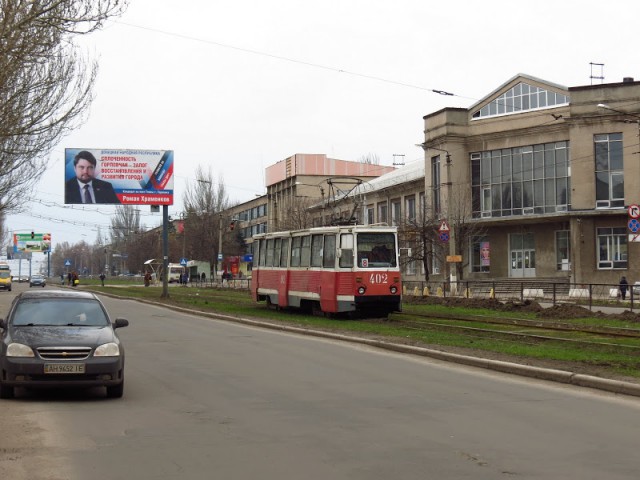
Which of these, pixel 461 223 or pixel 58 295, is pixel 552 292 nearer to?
pixel 461 223

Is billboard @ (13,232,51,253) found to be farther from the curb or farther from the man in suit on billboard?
the curb

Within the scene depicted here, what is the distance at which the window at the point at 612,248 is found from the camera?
51500mm

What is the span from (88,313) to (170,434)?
13.2ft

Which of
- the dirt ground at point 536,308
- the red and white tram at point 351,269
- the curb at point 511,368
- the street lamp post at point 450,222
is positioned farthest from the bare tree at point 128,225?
the curb at point 511,368

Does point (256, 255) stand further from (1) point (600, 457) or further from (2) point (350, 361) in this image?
(1) point (600, 457)

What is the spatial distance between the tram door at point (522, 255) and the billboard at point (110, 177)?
25.1 meters

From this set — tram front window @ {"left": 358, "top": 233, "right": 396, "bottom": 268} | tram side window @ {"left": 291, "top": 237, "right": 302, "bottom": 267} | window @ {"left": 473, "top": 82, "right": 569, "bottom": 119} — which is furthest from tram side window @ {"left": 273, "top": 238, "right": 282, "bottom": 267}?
window @ {"left": 473, "top": 82, "right": 569, "bottom": 119}

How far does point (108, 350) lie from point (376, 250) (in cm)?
1718

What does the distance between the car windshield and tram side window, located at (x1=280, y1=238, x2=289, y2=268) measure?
1893 centimetres

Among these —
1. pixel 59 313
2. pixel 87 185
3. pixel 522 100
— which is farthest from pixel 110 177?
pixel 59 313

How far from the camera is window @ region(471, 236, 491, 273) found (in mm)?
59750

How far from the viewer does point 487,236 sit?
59875 mm

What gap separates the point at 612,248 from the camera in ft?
171

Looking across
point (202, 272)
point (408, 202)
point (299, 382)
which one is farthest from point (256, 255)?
point (202, 272)
